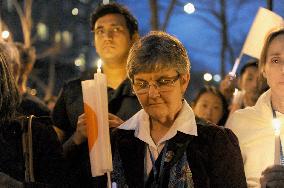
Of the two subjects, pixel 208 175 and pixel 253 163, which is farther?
pixel 253 163

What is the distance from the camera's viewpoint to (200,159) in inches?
129

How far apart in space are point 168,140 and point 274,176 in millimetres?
596

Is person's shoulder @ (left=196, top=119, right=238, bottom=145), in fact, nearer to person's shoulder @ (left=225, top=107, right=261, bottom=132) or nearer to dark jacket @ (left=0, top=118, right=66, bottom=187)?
person's shoulder @ (left=225, top=107, right=261, bottom=132)

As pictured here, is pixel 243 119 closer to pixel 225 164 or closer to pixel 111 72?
pixel 225 164

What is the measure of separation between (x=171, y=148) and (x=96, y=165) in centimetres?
43

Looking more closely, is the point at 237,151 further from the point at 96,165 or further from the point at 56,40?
the point at 56,40

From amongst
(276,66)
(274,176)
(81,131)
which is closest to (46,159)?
(81,131)

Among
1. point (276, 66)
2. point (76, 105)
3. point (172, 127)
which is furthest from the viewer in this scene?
point (76, 105)

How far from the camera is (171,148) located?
332cm

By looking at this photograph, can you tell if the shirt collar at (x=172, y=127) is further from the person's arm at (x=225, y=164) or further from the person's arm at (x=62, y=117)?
the person's arm at (x=62, y=117)

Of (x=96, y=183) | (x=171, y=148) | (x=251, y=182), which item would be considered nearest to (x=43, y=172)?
(x=96, y=183)

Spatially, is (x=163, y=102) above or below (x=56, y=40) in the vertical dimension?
below

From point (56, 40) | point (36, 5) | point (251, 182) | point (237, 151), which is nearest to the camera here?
point (237, 151)

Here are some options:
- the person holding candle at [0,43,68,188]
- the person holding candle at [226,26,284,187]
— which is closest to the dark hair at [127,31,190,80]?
the person holding candle at [0,43,68,188]
